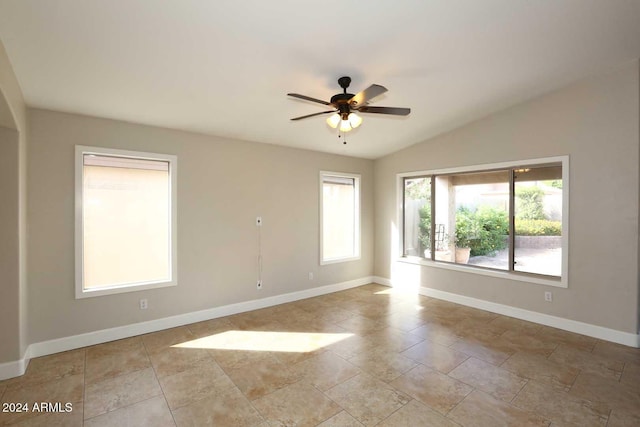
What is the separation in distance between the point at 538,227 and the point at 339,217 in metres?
3.24

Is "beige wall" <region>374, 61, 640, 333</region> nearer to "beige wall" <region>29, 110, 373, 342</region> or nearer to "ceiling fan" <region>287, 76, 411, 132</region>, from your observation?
"ceiling fan" <region>287, 76, 411, 132</region>

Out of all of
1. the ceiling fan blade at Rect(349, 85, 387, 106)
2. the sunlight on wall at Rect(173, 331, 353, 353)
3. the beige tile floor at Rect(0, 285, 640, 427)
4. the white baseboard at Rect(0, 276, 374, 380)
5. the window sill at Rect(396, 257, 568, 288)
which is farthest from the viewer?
the window sill at Rect(396, 257, 568, 288)

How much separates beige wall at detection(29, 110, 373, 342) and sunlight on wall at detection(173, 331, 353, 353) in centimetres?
76

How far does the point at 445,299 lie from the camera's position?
Answer: 5.28 m

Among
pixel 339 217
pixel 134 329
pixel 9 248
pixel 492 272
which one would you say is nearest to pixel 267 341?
pixel 134 329

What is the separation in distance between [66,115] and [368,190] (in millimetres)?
4937

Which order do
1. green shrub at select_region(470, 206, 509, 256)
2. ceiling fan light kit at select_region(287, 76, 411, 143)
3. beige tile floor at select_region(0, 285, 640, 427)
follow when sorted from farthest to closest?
green shrub at select_region(470, 206, 509, 256), ceiling fan light kit at select_region(287, 76, 411, 143), beige tile floor at select_region(0, 285, 640, 427)

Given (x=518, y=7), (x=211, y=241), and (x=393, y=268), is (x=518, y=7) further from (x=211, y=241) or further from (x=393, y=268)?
(x=393, y=268)

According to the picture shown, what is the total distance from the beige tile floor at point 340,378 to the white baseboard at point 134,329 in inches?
4.4

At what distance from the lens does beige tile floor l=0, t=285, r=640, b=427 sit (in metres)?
2.35

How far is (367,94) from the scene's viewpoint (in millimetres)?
2604

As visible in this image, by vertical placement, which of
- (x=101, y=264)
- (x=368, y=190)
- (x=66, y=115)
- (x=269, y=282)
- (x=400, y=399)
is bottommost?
(x=400, y=399)

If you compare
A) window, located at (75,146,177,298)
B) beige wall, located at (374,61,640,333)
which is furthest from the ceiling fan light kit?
beige wall, located at (374,61,640,333)

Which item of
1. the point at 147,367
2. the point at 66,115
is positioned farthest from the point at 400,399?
the point at 66,115
